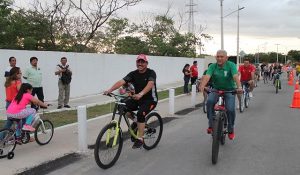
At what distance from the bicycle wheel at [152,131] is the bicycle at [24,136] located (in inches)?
81.5

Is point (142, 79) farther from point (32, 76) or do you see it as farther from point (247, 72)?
point (247, 72)

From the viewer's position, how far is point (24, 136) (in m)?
8.02

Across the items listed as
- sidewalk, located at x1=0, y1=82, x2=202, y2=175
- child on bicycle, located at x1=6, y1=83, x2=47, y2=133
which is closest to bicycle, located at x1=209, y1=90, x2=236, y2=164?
sidewalk, located at x1=0, y1=82, x2=202, y2=175

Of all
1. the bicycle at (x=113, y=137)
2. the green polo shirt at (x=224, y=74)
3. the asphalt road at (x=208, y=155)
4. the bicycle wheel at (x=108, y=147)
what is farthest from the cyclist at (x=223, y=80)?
the bicycle wheel at (x=108, y=147)

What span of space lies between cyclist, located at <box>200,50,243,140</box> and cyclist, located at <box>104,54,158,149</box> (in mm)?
1010

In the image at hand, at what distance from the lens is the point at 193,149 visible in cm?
858

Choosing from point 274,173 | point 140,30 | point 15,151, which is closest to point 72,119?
point 15,151

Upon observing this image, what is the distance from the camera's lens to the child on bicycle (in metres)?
7.88

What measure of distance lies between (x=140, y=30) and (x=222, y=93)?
154 feet

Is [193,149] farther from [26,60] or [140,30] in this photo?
[140,30]

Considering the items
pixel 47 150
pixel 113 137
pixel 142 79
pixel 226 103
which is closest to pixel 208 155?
pixel 226 103

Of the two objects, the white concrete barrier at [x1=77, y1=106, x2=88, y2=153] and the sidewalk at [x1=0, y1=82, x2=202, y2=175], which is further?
the white concrete barrier at [x1=77, y1=106, x2=88, y2=153]

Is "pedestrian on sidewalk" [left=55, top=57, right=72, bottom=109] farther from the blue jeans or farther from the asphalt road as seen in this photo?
the blue jeans

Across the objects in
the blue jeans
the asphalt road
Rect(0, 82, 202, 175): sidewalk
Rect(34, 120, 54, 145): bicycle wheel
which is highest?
the blue jeans
